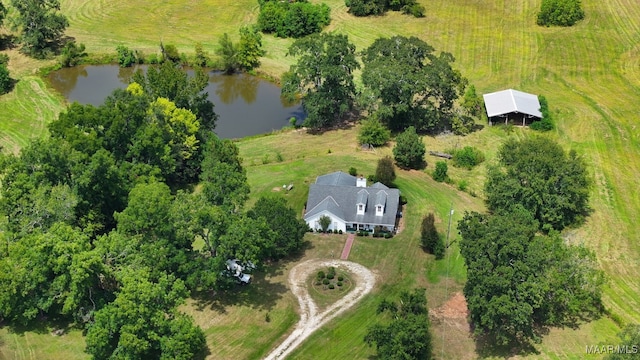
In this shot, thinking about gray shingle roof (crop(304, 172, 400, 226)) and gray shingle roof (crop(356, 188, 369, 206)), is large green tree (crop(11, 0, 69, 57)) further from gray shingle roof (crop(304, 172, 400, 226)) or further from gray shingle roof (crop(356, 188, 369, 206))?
gray shingle roof (crop(356, 188, 369, 206))

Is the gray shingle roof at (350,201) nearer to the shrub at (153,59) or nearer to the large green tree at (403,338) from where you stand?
the large green tree at (403,338)

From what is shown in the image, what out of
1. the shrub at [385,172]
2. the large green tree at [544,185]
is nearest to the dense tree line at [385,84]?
the shrub at [385,172]

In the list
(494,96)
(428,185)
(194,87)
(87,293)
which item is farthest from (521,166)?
(87,293)

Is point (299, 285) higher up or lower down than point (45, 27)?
lower down

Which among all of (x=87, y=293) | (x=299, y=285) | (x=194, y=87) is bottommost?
(x=299, y=285)

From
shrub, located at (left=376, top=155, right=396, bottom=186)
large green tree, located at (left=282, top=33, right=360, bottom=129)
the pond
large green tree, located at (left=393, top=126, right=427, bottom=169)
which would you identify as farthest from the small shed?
the pond

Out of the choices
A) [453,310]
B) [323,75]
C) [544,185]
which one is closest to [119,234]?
[453,310]

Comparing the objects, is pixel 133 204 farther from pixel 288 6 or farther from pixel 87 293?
pixel 288 6

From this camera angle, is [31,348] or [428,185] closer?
[31,348]
